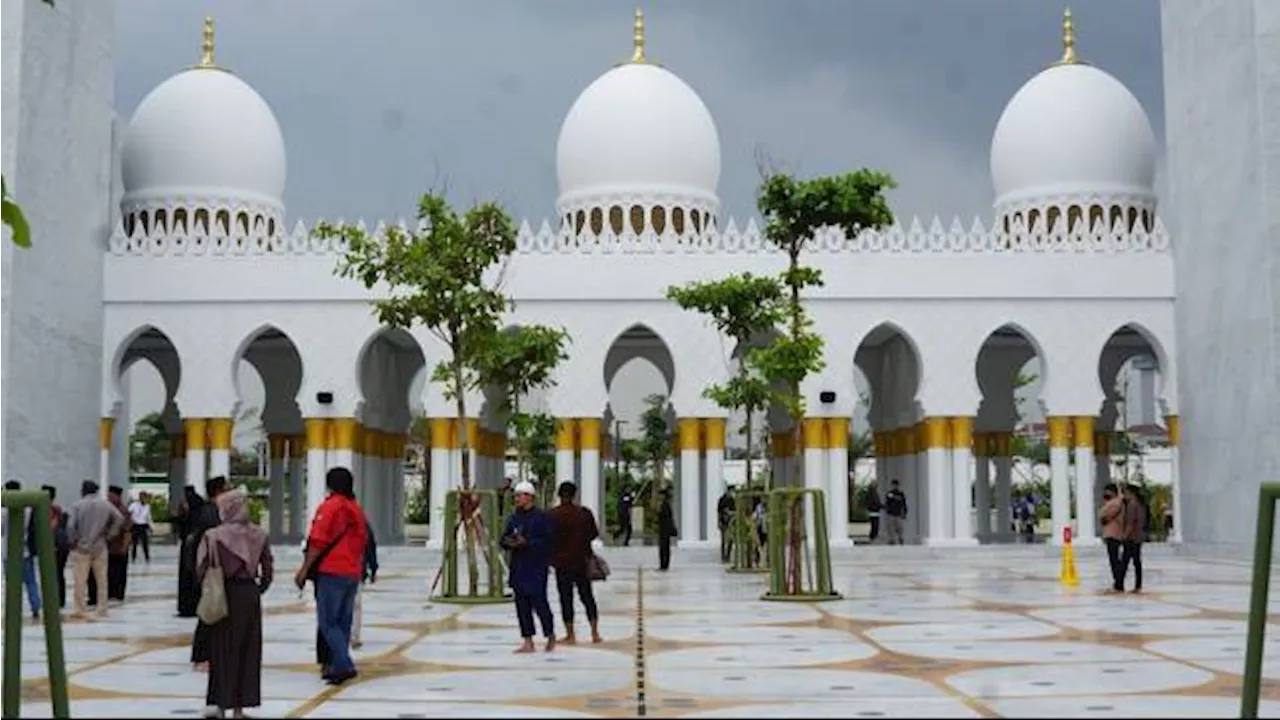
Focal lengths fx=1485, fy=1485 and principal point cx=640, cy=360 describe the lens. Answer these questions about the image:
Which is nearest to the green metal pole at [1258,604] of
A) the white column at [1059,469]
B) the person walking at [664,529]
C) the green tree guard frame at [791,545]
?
the green tree guard frame at [791,545]

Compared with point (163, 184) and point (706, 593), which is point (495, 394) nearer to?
point (163, 184)

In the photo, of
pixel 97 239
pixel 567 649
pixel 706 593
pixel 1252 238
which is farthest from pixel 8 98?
pixel 1252 238

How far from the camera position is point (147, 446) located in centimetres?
5881

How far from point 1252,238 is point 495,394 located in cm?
1419

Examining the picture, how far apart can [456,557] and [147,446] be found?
1882 inches

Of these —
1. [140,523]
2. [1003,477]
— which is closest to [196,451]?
[140,523]

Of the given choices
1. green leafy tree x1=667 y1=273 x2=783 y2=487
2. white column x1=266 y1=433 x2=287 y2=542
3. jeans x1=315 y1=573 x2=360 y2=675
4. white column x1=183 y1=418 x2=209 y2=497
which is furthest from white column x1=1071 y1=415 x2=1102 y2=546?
jeans x1=315 y1=573 x2=360 y2=675

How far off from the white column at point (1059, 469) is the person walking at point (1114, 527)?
10.1 metres

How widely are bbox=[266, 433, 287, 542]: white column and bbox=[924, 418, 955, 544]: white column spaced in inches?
536

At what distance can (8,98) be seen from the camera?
75.5 feet

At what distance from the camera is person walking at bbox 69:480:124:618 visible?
13094mm

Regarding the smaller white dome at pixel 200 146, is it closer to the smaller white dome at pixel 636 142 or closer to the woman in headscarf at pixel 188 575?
the smaller white dome at pixel 636 142

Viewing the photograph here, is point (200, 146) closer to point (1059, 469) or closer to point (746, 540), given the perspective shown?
point (746, 540)

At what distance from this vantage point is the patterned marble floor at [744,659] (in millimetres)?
7281
